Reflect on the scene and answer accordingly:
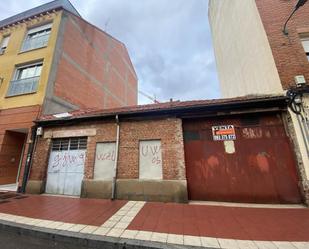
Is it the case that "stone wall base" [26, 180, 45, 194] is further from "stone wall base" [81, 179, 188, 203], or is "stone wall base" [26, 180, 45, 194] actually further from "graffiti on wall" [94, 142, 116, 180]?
"graffiti on wall" [94, 142, 116, 180]

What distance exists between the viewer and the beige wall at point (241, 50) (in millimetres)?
7016

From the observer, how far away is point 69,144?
306 inches

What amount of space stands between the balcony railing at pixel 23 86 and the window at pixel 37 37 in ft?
8.07

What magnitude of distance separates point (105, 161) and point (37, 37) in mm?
10091

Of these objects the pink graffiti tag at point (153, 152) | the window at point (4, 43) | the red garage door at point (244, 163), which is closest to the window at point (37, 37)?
the window at point (4, 43)

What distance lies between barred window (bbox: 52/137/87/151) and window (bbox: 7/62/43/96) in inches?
141

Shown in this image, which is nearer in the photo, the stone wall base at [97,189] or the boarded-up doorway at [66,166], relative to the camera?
the stone wall base at [97,189]

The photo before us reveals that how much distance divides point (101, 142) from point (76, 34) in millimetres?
9407

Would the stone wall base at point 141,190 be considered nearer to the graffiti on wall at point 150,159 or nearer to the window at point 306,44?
the graffiti on wall at point 150,159

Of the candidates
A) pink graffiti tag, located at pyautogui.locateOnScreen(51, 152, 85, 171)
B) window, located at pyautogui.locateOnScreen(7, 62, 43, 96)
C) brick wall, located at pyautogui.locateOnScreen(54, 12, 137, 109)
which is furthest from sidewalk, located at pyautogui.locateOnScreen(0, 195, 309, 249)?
brick wall, located at pyautogui.locateOnScreen(54, 12, 137, 109)

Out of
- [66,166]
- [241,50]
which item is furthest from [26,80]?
[241,50]

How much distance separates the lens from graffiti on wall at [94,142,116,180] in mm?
6844

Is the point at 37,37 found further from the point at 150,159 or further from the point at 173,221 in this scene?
the point at 173,221

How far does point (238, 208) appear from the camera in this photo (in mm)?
5141
